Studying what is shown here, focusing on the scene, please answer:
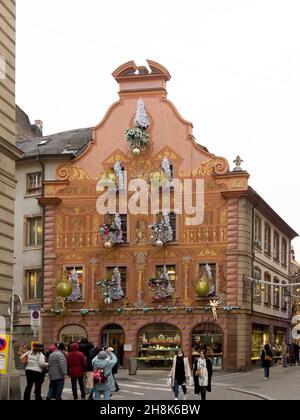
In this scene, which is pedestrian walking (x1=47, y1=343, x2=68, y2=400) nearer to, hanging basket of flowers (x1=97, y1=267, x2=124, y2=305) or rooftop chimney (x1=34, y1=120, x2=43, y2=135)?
hanging basket of flowers (x1=97, y1=267, x2=124, y2=305)

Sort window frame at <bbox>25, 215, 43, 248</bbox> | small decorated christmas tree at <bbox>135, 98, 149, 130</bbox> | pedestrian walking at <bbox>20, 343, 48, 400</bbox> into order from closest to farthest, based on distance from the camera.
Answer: pedestrian walking at <bbox>20, 343, 48, 400</bbox> → small decorated christmas tree at <bbox>135, 98, 149, 130</bbox> → window frame at <bbox>25, 215, 43, 248</bbox>

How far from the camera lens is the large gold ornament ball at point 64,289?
4788cm

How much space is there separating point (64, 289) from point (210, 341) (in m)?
8.50

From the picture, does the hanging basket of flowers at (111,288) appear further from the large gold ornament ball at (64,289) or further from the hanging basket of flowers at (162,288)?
the hanging basket of flowers at (162,288)

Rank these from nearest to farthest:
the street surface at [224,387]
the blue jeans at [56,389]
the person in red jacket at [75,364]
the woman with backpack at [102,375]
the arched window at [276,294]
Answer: the woman with backpack at [102,375]
the blue jeans at [56,389]
the person in red jacket at [75,364]
the street surface at [224,387]
the arched window at [276,294]

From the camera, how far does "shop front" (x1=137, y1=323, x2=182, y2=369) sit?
47375mm

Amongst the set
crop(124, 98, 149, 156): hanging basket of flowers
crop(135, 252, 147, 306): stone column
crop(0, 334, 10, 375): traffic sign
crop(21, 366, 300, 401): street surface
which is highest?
crop(124, 98, 149, 156): hanging basket of flowers

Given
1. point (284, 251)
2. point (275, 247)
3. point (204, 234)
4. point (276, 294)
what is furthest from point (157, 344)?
point (284, 251)

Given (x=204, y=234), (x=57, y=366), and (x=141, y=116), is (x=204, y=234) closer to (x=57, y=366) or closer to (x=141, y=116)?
(x=141, y=116)

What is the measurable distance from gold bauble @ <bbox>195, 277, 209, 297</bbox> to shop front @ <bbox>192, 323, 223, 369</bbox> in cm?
181

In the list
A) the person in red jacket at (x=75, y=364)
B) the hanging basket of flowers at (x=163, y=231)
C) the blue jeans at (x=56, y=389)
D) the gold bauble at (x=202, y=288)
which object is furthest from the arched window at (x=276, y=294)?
the blue jeans at (x=56, y=389)

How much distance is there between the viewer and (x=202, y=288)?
4612cm

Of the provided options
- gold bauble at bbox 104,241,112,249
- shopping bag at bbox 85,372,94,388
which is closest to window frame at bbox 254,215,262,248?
gold bauble at bbox 104,241,112,249

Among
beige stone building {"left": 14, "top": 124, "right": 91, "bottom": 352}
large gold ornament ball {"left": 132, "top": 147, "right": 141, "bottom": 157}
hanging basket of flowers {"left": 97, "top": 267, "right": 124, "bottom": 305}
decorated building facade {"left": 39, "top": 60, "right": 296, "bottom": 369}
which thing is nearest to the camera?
decorated building facade {"left": 39, "top": 60, "right": 296, "bottom": 369}
